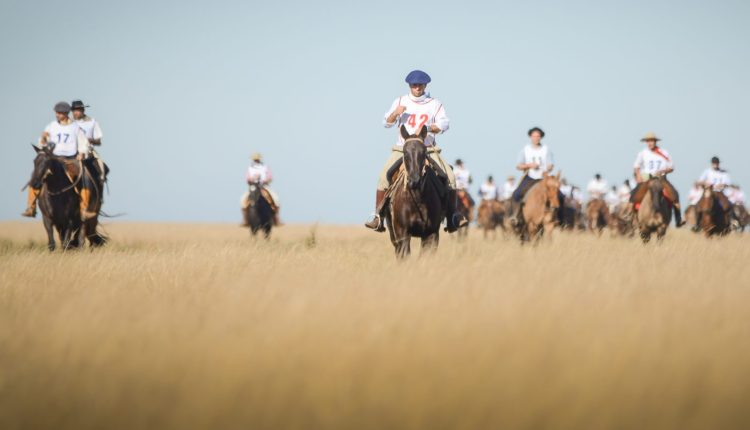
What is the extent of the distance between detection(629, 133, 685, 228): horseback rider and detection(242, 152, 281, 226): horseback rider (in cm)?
1092

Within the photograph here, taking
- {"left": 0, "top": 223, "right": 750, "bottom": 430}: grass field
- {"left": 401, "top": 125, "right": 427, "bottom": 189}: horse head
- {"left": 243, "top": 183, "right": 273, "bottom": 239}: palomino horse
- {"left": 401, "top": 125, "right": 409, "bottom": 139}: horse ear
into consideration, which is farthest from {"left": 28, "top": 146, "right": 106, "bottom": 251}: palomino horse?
{"left": 243, "top": 183, "right": 273, "bottom": 239}: palomino horse

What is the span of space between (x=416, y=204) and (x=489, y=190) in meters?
26.8

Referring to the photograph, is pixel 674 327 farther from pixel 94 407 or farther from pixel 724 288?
pixel 94 407

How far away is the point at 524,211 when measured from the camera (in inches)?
613

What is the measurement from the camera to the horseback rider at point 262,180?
77.2ft

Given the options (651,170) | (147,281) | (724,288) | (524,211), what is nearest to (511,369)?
(724,288)

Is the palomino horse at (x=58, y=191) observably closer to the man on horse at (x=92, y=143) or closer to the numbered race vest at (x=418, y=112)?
the man on horse at (x=92, y=143)

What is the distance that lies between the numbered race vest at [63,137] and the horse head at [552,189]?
8.89m

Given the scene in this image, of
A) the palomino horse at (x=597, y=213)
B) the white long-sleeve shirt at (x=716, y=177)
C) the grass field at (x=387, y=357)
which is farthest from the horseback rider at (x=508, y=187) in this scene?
the grass field at (x=387, y=357)

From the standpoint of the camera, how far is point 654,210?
52.1 feet

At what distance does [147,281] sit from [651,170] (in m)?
11.2

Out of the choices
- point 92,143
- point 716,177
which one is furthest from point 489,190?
point 92,143

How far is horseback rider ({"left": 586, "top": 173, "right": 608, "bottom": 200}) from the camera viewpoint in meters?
42.0

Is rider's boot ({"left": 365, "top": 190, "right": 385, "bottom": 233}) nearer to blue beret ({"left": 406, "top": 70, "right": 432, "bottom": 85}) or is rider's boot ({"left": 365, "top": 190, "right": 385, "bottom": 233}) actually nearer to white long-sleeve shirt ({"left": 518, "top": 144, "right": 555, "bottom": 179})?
blue beret ({"left": 406, "top": 70, "right": 432, "bottom": 85})
